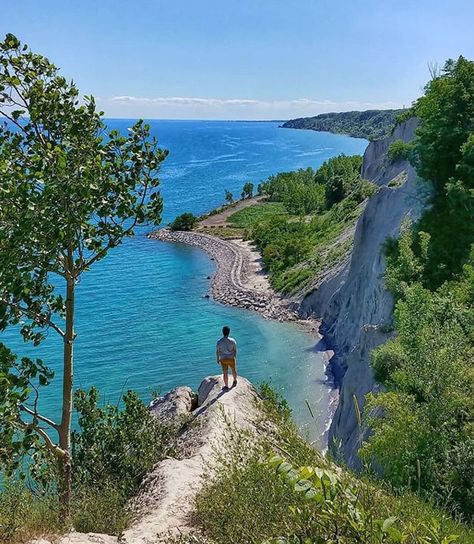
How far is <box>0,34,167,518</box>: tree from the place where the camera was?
714 cm

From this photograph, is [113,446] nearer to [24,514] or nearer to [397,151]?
[24,514]

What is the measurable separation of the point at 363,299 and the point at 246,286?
26.8 meters

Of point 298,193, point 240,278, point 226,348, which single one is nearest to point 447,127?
point 226,348

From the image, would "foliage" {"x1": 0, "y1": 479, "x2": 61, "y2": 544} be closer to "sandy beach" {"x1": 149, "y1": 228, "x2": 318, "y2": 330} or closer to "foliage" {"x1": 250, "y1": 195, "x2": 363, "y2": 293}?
"sandy beach" {"x1": 149, "y1": 228, "x2": 318, "y2": 330}

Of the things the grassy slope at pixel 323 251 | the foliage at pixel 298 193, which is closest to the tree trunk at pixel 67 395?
the grassy slope at pixel 323 251

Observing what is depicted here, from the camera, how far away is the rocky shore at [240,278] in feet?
181

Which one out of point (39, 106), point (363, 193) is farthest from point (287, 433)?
point (363, 193)

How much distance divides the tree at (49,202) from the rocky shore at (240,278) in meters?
43.8

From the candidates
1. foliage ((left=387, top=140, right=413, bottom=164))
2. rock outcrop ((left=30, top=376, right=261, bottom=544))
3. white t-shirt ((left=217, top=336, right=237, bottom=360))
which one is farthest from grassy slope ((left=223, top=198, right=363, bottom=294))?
white t-shirt ((left=217, top=336, right=237, bottom=360))

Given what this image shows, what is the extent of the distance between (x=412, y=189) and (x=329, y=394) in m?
14.6

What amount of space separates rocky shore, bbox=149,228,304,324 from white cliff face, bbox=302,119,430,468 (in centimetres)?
354

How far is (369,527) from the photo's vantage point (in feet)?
14.4

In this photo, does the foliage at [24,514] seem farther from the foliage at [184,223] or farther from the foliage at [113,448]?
the foliage at [184,223]

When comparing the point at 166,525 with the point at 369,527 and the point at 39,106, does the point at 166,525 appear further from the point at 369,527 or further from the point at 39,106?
the point at 39,106
